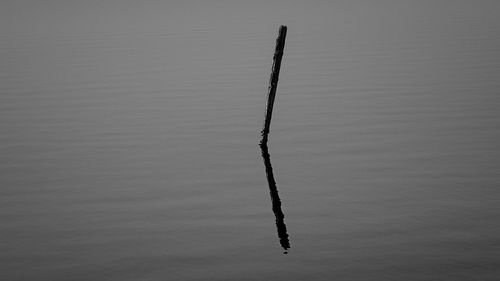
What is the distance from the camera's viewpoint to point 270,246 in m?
17.4

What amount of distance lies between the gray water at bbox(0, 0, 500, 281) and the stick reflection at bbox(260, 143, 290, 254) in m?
0.18

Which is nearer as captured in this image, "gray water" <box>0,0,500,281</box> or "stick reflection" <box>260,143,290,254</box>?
"gray water" <box>0,0,500,281</box>

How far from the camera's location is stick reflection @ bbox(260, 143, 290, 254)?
17812 millimetres

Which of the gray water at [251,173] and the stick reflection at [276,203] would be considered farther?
the stick reflection at [276,203]

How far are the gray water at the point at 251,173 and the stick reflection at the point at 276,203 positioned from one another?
0.59 feet

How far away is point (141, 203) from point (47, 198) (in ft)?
10.2

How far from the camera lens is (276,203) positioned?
21047 mm

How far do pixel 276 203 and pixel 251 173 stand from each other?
11.8 ft

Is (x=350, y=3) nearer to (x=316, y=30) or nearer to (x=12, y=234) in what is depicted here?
(x=316, y=30)

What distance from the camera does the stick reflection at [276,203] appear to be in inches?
701

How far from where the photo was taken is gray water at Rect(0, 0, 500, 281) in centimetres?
1659

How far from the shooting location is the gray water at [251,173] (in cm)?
1659

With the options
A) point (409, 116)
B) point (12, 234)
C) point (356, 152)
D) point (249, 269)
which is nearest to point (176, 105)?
point (409, 116)

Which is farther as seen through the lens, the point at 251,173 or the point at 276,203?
the point at 251,173
